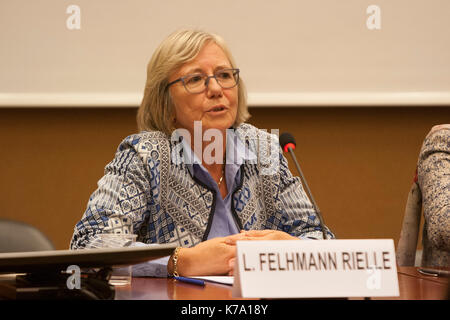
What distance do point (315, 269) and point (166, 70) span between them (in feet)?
3.68

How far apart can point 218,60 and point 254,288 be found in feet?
3.63

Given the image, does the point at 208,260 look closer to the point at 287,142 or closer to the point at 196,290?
the point at 196,290

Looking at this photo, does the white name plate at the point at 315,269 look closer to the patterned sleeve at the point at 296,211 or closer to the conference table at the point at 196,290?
the conference table at the point at 196,290

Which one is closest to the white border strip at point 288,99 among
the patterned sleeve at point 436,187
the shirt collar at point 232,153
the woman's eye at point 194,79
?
the patterned sleeve at point 436,187

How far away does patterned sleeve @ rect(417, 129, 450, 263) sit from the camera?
1864 mm

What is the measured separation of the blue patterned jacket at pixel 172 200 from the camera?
1589 millimetres

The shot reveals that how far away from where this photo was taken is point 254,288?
87 centimetres

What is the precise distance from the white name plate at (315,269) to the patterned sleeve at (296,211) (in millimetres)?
809

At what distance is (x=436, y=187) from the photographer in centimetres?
195

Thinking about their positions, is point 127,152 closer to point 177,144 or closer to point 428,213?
point 177,144

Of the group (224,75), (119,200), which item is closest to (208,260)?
(119,200)

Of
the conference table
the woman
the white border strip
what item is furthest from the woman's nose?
the white border strip
